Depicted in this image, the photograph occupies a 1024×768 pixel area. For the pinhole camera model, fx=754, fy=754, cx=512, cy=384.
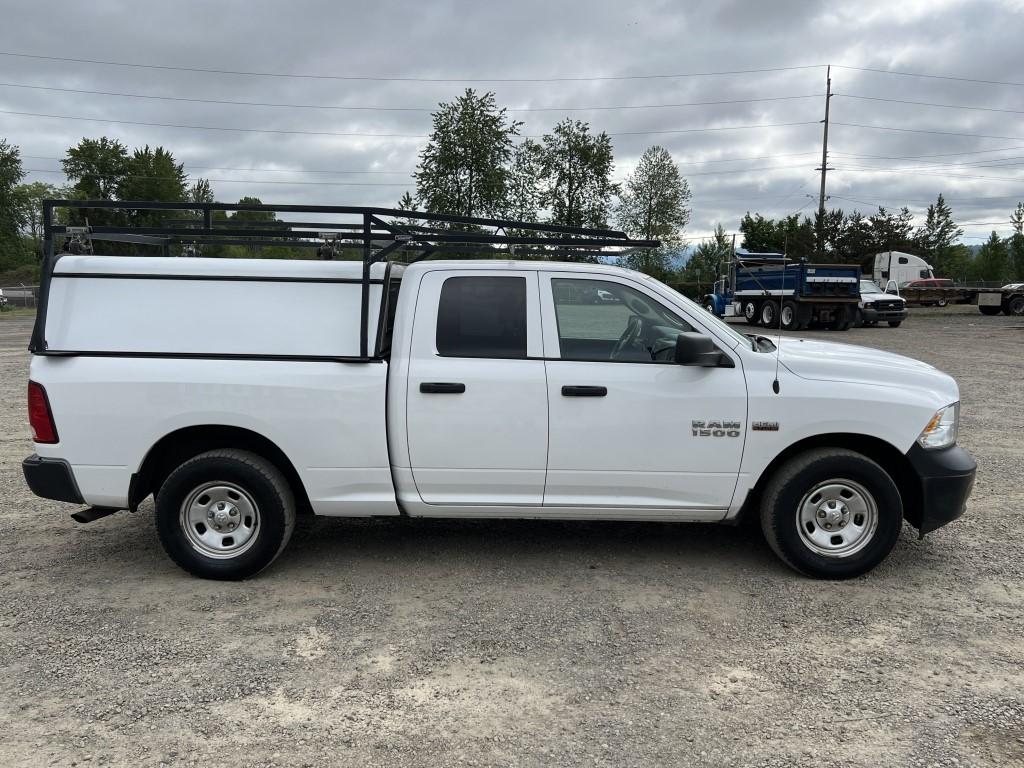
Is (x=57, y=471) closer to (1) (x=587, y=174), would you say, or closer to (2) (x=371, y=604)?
(2) (x=371, y=604)

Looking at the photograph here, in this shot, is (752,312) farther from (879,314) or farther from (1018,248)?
(1018,248)

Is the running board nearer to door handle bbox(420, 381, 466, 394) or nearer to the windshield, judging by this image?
door handle bbox(420, 381, 466, 394)

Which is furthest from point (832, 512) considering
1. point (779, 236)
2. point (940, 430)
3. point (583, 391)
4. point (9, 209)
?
point (9, 209)

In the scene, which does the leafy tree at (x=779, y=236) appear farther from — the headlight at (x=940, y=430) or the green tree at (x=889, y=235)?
the headlight at (x=940, y=430)

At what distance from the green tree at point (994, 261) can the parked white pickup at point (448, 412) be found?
7446 cm

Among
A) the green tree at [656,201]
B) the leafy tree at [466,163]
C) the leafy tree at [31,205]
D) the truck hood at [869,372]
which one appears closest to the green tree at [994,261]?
the green tree at [656,201]

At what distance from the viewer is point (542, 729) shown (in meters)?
3.07

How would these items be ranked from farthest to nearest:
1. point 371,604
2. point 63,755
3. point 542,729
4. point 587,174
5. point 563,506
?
point 587,174 → point 563,506 → point 371,604 → point 542,729 → point 63,755

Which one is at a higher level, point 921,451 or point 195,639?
point 921,451

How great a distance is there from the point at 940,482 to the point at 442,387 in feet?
9.68

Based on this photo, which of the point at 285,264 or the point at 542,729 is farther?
the point at 285,264

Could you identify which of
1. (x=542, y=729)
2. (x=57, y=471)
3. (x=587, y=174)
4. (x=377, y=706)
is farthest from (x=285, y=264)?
(x=587, y=174)

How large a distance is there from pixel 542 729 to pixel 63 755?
6.06 feet

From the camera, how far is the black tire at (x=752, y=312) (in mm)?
30125
